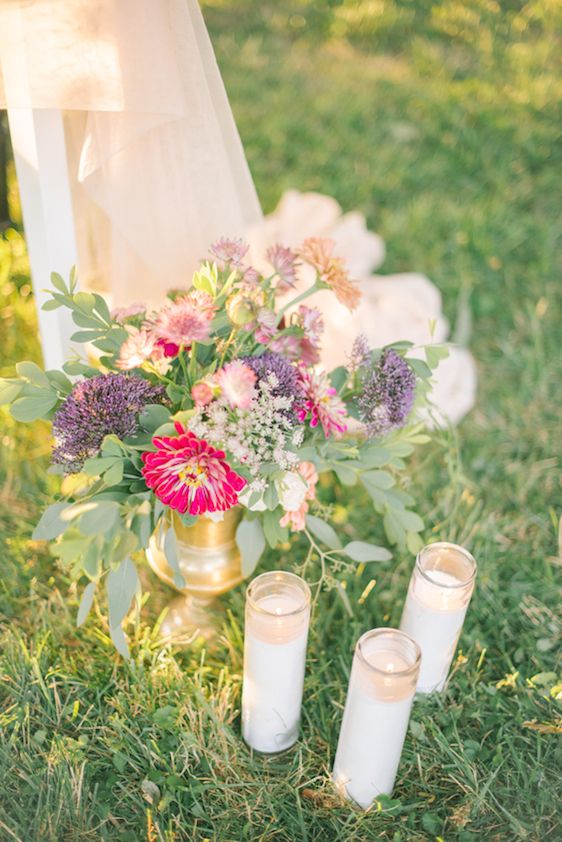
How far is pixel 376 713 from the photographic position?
3.40 ft

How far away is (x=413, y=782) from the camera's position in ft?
3.84

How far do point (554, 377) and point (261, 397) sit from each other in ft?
4.10

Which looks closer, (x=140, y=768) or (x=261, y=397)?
(x=261, y=397)

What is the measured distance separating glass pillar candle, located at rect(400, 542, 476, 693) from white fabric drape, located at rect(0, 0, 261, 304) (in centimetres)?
63

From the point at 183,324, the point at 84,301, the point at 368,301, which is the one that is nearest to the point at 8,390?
the point at 84,301

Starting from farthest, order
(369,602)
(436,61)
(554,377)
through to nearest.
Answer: (436,61)
(554,377)
(369,602)

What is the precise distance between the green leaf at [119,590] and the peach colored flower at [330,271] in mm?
431

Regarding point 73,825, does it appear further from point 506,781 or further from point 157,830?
point 506,781

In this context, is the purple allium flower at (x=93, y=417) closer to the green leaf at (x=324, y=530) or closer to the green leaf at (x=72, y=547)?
the green leaf at (x=72, y=547)

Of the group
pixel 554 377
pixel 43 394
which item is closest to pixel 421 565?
pixel 43 394

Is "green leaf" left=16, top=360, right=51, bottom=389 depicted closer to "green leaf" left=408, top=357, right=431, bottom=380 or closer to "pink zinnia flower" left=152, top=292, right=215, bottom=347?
"pink zinnia flower" left=152, top=292, right=215, bottom=347

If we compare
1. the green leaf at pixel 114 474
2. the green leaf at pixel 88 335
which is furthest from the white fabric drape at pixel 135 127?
the green leaf at pixel 114 474

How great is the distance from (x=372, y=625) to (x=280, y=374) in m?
0.56

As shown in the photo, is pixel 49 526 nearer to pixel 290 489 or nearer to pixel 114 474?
pixel 114 474
